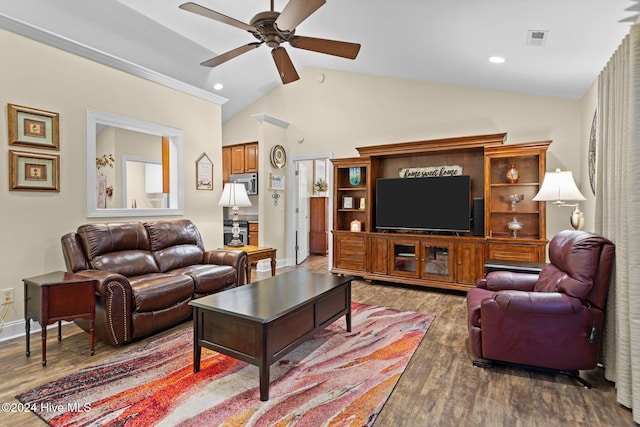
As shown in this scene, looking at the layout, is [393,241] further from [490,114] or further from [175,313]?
[175,313]

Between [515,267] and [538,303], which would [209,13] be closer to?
[538,303]

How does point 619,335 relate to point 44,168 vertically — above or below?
below

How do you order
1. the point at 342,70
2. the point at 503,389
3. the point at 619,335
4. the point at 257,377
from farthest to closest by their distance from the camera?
the point at 342,70, the point at 257,377, the point at 503,389, the point at 619,335

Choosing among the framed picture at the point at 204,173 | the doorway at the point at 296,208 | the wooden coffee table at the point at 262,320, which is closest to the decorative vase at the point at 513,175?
the wooden coffee table at the point at 262,320

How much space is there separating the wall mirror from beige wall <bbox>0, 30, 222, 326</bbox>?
0.10 m

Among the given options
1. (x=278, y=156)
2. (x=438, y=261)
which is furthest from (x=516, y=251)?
(x=278, y=156)

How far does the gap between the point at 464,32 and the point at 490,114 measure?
1924 millimetres

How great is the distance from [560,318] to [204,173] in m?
4.31

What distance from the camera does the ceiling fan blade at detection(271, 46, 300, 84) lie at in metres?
2.73

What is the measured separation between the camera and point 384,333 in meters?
2.98

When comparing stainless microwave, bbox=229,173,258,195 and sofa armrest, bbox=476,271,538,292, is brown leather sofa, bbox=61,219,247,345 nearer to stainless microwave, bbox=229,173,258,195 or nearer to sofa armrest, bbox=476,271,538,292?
stainless microwave, bbox=229,173,258,195

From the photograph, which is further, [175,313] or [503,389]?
[175,313]

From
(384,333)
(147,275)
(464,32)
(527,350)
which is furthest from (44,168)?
A: (527,350)

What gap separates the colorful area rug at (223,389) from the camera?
180cm
